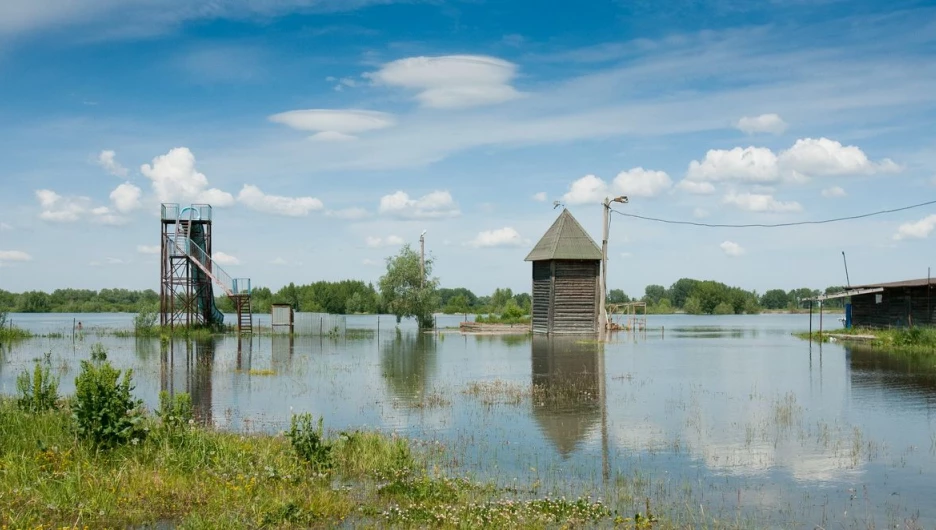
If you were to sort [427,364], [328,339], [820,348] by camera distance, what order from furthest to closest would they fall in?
1. [328,339]
2. [820,348]
3. [427,364]

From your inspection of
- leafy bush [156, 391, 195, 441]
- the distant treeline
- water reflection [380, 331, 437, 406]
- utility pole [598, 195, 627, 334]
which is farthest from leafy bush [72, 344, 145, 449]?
the distant treeline

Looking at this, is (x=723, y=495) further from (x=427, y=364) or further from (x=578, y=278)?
(x=578, y=278)

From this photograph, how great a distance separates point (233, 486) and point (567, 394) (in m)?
13.4

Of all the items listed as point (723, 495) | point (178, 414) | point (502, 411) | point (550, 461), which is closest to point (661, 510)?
point (723, 495)

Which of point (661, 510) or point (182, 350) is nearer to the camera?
point (661, 510)

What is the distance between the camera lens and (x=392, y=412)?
63.3 ft

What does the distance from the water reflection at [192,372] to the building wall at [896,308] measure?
36.4 meters

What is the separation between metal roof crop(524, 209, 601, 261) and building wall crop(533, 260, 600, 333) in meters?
0.64

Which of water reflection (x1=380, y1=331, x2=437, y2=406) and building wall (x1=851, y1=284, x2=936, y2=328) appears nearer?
water reflection (x1=380, y1=331, x2=437, y2=406)

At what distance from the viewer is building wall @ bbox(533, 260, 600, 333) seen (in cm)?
5150

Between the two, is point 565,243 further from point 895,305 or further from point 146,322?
point 146,322

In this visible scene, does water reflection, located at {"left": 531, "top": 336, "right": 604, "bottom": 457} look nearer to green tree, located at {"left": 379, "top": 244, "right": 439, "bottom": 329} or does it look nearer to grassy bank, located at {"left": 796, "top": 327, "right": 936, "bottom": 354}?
grassy bank, located at {"left": 796, "top": 327, "right": 936, "bottom": 354}

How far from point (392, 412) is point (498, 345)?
26635 millimetres

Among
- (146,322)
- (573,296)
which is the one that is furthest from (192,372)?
(573,296)
